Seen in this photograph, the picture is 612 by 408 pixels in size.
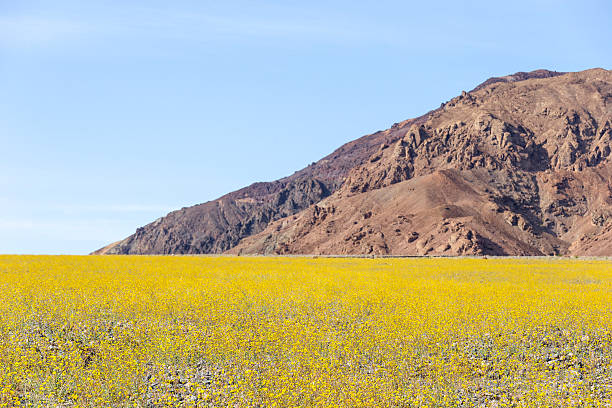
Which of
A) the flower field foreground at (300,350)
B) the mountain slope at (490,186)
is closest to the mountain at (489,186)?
the mountain slope at (490,186)

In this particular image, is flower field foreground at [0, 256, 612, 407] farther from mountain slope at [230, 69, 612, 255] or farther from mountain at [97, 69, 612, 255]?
mountain slope at [230, 69, 612, 255]

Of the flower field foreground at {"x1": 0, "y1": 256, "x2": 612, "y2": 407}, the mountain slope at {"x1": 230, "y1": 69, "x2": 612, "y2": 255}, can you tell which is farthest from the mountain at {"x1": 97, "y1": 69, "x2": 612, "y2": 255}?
the flower field foreground at {"x1": 0, "y1": 256, "x2": 612, "y2": 407}

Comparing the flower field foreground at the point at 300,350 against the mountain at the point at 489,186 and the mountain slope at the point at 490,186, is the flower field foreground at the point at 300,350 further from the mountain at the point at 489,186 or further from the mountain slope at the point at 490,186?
the mountain slope at the point at 490,186

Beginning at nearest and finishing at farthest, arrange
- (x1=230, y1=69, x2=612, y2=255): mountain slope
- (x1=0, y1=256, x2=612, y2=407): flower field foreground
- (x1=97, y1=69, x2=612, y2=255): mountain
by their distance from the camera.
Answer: (x1=0, y1=256, x2=612, y2=407): flower field foreground
(x1=97, y1=69, x2=612, y2=255): mountain
(x1=230, y1=69, x2=612, y2=255): mountain slope

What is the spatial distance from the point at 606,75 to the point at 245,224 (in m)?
130

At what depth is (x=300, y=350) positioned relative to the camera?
1456cm

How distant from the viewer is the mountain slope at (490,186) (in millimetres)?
106125

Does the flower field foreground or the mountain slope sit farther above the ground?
the mountain slope

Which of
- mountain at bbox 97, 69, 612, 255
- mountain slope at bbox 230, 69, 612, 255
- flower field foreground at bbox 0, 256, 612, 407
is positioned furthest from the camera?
mountain slope at bbox 230, 69, 612, 255

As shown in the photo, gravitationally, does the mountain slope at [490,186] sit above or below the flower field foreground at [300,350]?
above

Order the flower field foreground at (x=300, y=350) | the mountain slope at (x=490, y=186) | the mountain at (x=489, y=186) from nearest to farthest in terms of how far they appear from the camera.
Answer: the flower field foreground at (x=300, y=350) < the mountain at (x=489, y=186) < the mountain slope at (x=490, y=186)

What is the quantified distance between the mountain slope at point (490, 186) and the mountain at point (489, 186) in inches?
12.1

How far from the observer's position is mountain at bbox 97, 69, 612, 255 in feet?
348

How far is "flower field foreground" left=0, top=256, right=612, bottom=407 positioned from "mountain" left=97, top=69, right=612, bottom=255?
253 ft
